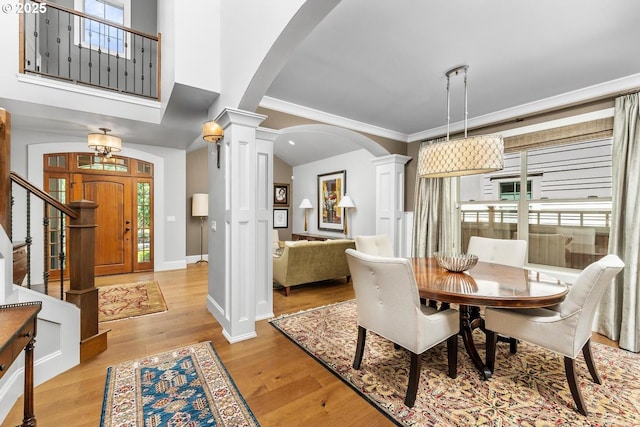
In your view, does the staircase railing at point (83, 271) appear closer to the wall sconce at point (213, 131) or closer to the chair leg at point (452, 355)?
the wall sconce at point (213, 131)

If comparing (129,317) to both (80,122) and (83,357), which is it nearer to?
(83,357)

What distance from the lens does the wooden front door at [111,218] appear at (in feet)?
16.2

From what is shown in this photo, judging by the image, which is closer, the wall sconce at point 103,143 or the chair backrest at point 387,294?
the chair backrest at point 387,294

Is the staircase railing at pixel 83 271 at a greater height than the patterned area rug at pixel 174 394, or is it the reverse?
the staircase railing at pixel 83 271

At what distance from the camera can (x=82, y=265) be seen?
91.0 inches

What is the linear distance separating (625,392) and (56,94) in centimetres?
581

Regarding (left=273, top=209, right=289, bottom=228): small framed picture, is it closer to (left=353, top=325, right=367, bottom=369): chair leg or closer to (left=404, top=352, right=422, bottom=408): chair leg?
(left=353, top=325, right=367, bottom=369): chair leg

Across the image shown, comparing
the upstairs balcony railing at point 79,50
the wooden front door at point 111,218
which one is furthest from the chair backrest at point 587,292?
the wooden front door at point 111,218

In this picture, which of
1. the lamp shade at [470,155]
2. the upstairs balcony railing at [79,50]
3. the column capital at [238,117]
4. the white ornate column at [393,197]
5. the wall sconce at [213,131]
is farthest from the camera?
the white ornate column at [393,197]

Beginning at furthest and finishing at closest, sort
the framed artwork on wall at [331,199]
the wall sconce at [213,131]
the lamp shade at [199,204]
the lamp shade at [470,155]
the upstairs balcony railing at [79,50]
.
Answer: the framed artwork on wall at [331,199] → the lamp shade at [199,204] → the upstairs balcony railing at [79,50] → the wall sconce at [213,131] → the lamp shade at [470,155]

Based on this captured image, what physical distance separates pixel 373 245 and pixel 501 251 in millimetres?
1337

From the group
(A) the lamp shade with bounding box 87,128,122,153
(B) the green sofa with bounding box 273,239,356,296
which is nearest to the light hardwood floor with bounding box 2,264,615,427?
(B) the green sofa with bounding box 273,239,356,296

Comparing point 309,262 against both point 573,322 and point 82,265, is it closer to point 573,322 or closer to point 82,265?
point 82,265

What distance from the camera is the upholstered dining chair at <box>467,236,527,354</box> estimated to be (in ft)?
9.47
